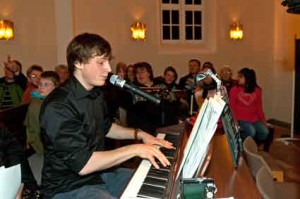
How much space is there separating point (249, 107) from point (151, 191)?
4.29 m

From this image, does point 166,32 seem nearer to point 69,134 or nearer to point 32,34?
point 32,34

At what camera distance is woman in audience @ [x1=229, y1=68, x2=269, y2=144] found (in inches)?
228

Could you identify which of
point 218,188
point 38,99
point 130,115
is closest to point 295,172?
point 130,115

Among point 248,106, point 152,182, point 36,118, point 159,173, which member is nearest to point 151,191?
point 152,182

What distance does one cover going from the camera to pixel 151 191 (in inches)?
70.6

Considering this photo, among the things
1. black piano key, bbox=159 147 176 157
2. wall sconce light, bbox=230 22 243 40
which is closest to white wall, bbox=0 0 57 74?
wall sconce light, bbox=230 22 243 40

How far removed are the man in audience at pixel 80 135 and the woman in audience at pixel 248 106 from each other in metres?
3.84

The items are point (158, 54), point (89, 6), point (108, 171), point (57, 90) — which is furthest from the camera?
point (158, 54)

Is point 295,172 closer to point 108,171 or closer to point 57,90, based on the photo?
point 108,171

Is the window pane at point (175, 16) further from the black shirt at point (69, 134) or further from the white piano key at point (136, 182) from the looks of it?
the white piano key at point (136, 182)

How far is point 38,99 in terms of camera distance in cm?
424

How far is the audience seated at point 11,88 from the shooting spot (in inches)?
249

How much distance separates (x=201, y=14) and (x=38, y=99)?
267 inches

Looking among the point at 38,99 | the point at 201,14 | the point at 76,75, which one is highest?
the point at 201,14
